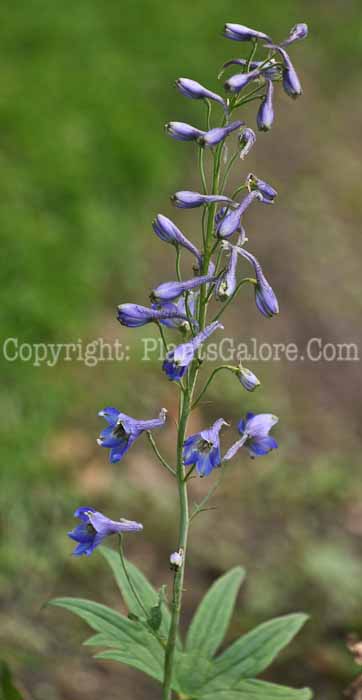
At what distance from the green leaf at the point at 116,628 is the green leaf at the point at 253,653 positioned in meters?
0.23

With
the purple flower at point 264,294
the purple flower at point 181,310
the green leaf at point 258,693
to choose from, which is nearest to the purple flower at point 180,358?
the purple flower at point 181,310

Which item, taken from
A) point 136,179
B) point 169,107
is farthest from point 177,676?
point 169,107

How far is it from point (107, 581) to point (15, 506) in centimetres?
63

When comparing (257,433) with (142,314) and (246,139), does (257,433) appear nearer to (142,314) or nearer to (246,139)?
(142,314)

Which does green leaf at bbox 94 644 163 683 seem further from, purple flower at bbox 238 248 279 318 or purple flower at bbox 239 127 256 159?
purple flower at bbox 239 127 256 159

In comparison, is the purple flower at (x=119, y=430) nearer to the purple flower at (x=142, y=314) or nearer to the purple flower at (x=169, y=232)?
the purple flower at (x=142, y=314)

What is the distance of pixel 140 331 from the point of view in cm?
643

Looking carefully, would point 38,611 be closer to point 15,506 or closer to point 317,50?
point 15,506

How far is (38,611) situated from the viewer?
4.30m

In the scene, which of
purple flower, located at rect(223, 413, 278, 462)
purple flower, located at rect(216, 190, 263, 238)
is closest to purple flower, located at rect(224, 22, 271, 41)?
purple flower, located at rect(216, 190, 263, 238)

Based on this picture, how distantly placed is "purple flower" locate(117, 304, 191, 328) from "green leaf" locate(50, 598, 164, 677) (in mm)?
998

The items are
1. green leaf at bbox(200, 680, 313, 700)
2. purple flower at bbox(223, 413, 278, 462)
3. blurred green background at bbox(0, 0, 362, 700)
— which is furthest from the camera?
blurred green background at bbox(0, 0, 362, 700)

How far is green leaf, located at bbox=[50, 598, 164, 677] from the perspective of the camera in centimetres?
306

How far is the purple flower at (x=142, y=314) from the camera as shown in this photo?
2691 millimetres
